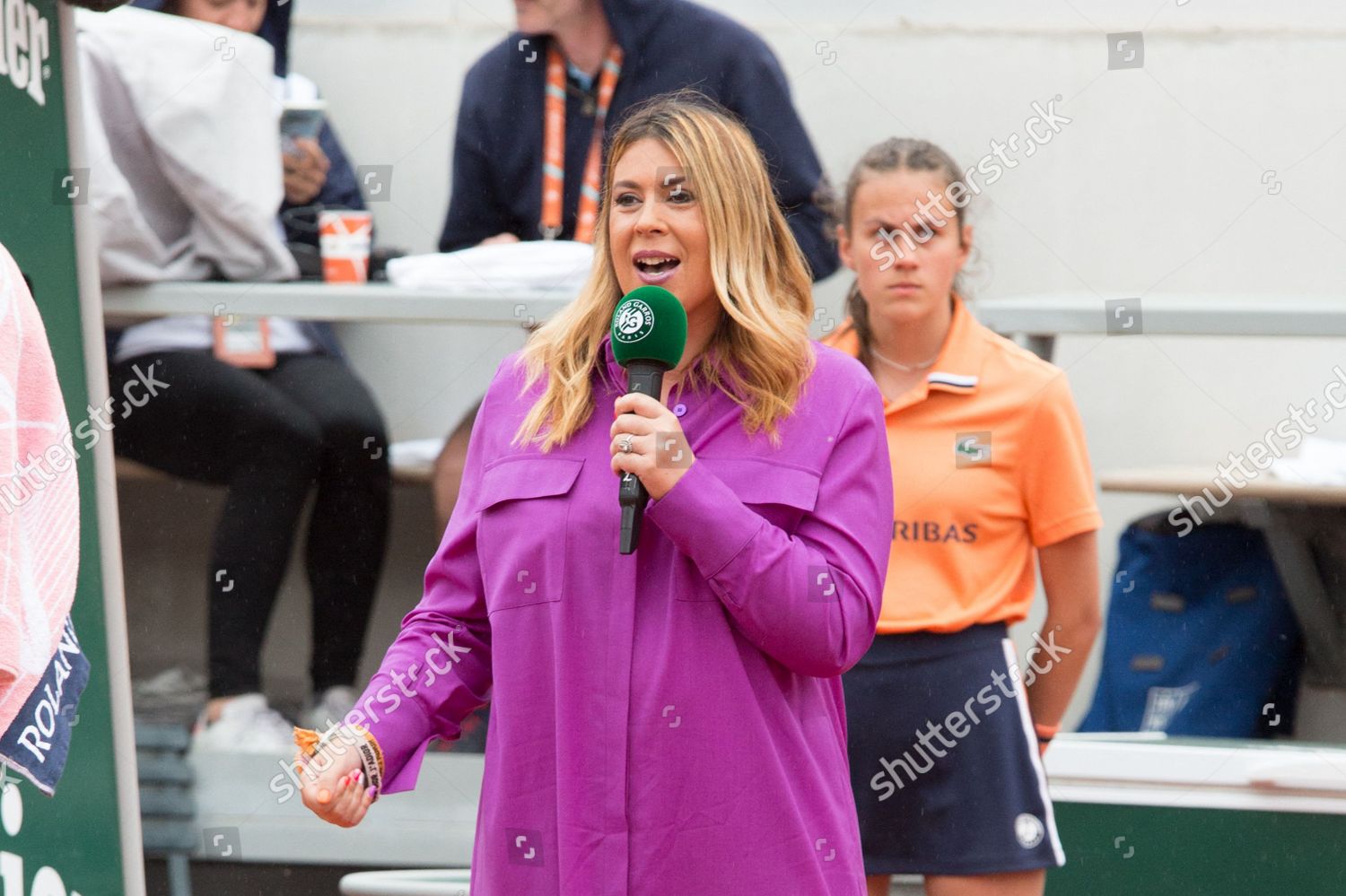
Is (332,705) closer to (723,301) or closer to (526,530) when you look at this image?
(526,530)

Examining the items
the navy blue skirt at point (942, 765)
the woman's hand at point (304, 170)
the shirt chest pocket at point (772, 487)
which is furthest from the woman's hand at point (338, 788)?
the woman's hand at point (304, 170)


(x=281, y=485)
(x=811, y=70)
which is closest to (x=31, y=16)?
(x=281, y=485)

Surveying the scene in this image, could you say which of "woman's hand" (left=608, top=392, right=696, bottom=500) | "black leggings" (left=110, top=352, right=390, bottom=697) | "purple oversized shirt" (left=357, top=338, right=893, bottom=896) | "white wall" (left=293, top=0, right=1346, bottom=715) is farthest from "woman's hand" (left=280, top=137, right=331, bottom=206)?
"woman's hand" (left=608, top=392, right=696, bottom=500)

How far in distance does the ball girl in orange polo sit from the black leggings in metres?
1.28

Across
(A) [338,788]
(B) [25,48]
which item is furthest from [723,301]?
(B) [25,48]

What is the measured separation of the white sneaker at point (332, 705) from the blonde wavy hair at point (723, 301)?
67.8 inches

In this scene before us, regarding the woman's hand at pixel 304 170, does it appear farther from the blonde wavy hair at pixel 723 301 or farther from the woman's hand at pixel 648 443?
the woman's hand at pixel 648 443

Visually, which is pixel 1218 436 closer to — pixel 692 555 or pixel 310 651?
pixel 310 651

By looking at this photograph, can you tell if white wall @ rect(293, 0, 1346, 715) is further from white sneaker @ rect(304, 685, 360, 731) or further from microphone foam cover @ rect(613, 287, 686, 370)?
microphone foam cover @ rect(613, 287, 686, 370)

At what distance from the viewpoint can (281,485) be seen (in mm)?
3422

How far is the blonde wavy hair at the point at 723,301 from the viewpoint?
1.84m

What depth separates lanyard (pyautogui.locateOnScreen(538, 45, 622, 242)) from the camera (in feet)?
11.3

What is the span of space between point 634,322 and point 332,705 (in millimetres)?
2015

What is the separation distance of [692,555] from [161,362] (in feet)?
6.90
